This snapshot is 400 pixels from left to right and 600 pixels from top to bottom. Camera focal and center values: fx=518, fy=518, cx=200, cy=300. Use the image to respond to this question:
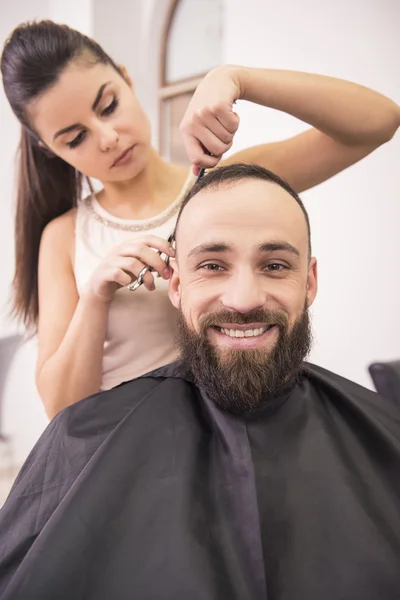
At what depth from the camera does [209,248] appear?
985 millimetres

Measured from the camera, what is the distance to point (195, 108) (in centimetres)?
100

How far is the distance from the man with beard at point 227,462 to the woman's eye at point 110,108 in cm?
34

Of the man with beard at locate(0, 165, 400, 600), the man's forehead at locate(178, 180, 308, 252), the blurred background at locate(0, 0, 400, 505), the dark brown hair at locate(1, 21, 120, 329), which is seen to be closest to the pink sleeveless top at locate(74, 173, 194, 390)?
the dark brown hair at locate(1, 21, 120, 329)

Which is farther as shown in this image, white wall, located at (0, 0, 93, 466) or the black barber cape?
white wall, located at (0, 0, 93, 466)

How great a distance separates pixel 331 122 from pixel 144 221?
1.79 feet

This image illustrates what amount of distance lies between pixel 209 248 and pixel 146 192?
524mm

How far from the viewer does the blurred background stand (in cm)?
142

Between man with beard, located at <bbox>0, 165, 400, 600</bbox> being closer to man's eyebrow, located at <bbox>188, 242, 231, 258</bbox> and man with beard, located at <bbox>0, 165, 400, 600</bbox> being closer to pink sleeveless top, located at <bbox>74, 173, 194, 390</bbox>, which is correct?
man's eyebrow, located at <bbox>188, 242, 231, 258</bbox>

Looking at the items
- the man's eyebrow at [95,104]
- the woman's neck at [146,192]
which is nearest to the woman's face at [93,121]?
the man's eyebrow at [95,104]

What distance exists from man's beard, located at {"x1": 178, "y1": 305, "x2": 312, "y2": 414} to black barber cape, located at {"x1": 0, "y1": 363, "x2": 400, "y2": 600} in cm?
5

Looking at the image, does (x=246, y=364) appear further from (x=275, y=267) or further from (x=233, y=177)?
(x=233, y=177)

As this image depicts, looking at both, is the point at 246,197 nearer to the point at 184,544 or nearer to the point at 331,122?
the point at 331,122

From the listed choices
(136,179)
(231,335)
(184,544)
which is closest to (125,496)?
(184,544)

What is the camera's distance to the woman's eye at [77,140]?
125 cm
